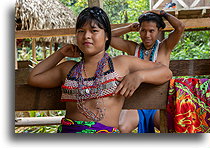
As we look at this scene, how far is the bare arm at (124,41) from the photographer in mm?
2340

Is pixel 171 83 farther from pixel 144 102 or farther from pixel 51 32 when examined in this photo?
pixel 51 32

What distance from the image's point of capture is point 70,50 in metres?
1.60

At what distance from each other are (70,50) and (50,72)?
19 centimetres

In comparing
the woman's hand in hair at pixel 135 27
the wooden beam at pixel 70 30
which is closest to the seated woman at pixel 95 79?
the woman's hand in hair at pixel 135 27

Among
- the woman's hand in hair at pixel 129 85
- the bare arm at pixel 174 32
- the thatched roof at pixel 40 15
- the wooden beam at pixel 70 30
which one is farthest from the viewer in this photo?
the thatched roof at pixel 40 15

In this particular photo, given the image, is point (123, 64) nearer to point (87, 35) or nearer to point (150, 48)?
point (87, 35)

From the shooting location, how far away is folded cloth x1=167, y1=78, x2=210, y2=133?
1300mm

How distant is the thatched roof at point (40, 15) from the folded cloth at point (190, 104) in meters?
4.11

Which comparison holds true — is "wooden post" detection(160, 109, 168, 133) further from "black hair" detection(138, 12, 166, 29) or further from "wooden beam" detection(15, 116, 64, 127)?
"wooden beam" detection(15, 116, 64, 127)

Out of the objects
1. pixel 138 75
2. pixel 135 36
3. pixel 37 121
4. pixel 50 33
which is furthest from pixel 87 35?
pixel 135 36

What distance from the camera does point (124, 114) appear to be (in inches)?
79.8

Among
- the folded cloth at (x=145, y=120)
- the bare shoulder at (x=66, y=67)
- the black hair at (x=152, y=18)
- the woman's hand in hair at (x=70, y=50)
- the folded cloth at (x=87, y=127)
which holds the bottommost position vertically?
the folded cloth at (x=145, y=120)

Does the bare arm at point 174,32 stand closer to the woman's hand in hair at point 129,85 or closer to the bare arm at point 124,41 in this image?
the bare arm at point 124,41

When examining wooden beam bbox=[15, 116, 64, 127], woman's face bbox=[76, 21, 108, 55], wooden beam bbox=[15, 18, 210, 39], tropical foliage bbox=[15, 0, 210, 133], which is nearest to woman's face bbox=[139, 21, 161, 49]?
wooden beam bbox=[15, 18, 210, 39]
